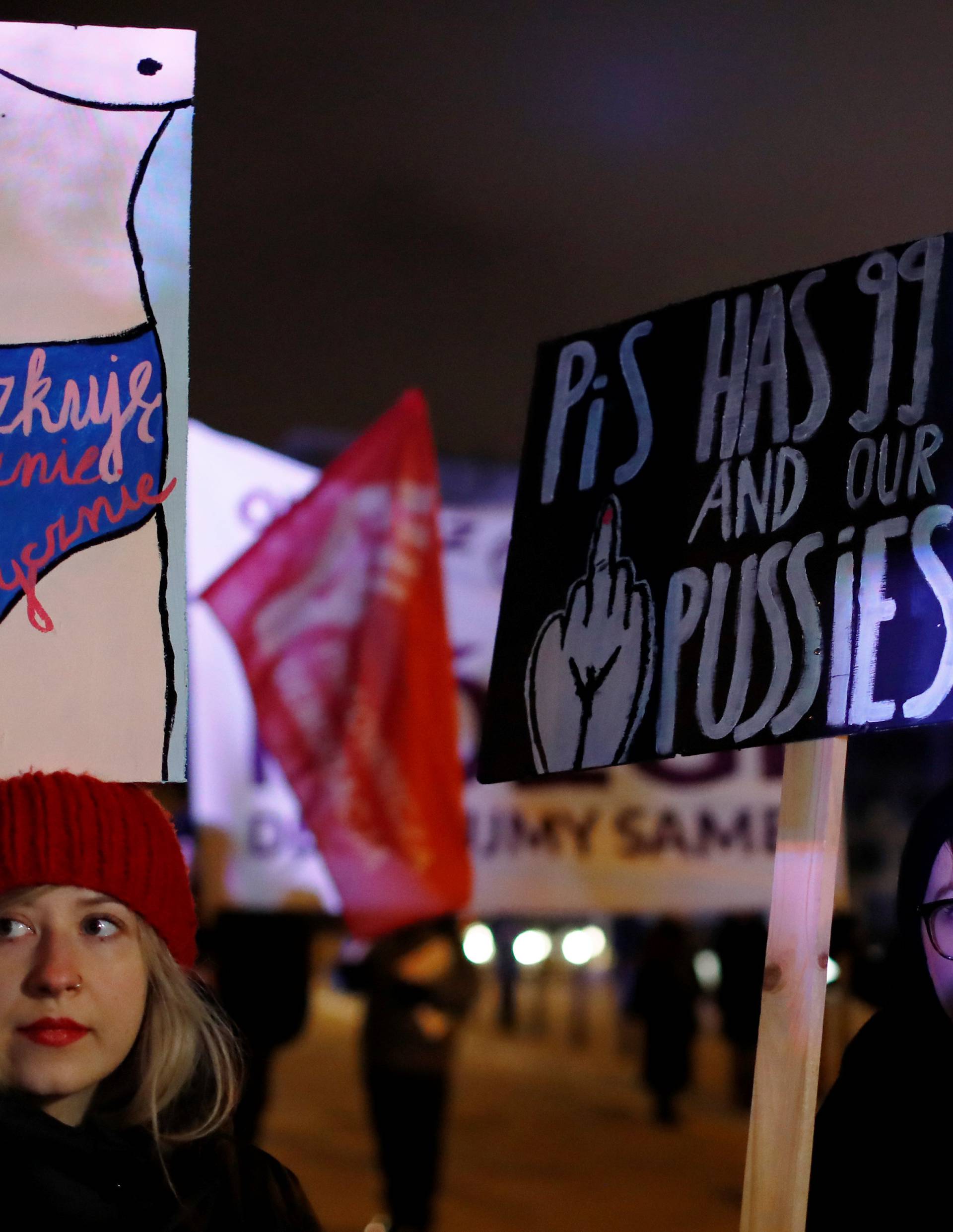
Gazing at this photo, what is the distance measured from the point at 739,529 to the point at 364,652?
2182mm

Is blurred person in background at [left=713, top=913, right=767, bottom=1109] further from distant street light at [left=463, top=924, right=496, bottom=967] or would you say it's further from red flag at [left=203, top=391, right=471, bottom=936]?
red flag at [left=203, top=391, right=471, bottom=936]

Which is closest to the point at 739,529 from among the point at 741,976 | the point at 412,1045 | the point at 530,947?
the point at 412,1045

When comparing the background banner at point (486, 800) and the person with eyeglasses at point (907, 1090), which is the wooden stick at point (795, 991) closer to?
the person with eyeglasses at point (907, 1090)

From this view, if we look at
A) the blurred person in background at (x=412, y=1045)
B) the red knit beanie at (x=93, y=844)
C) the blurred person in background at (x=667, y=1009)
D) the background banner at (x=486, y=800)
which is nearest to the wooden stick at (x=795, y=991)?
the red knit beanie at (x=93, y=844)

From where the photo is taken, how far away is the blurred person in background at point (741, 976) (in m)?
7.59

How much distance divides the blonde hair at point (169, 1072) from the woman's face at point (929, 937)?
81 cm

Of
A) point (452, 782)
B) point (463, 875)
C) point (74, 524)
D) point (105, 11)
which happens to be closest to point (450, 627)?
Answer: point (452, 782)

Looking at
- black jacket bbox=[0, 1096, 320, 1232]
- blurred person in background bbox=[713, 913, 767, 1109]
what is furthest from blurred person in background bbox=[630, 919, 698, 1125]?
black jacket bbox=[0, 1096, 320, 1232]

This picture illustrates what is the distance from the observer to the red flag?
3512 millimetres

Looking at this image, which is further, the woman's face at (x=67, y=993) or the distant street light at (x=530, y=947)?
the distant street light at (x=530, y=947)

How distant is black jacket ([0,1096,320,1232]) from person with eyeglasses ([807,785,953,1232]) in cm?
62

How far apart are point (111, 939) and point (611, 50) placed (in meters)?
2.21

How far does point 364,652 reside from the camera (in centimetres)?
375

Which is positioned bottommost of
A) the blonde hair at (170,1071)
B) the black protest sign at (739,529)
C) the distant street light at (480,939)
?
the distant street light at (480,939)
